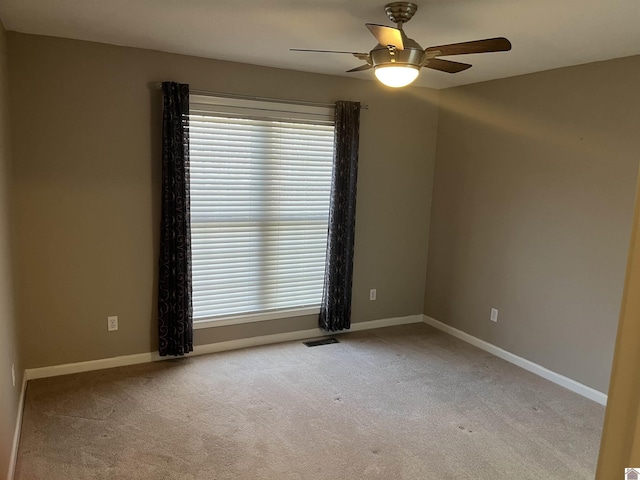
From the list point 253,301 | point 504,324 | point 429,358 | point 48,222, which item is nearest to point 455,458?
point 429,358

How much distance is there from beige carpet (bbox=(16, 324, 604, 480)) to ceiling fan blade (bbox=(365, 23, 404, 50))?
2197mm

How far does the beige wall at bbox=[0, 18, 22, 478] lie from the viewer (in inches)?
89.0

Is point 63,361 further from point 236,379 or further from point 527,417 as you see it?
point 527,417

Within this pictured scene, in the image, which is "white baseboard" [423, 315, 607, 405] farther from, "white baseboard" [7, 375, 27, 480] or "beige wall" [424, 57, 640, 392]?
"white baseboard" [7, 375, 27, 480]

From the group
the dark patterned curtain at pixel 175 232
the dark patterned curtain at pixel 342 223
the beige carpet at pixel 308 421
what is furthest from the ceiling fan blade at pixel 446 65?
the beige carpet at pixel 308 421

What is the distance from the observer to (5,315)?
2604 mm

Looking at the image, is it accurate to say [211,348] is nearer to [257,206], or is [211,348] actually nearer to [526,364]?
[257,206]

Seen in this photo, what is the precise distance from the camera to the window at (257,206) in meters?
3.83

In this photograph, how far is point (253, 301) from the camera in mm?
4227

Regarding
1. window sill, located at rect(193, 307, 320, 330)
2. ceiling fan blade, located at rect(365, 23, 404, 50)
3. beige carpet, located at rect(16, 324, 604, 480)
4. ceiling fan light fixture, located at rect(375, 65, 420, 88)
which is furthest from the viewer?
window sill, located at rect(193, 307, 320, 330)

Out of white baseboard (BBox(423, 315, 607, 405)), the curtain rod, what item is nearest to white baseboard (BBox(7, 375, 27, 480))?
the curtain rod

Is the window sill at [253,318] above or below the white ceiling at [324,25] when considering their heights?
below

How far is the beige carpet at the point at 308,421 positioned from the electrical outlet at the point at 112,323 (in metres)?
→ 0.32

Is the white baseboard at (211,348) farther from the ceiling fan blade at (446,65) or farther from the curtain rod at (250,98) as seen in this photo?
the ceiling fan blade at (446,65)
